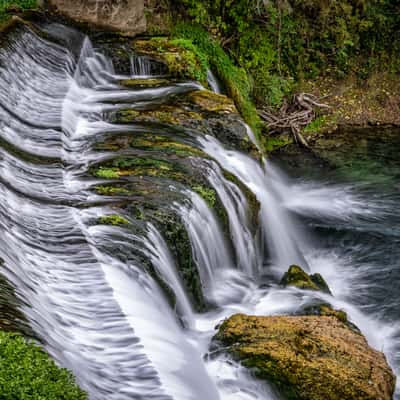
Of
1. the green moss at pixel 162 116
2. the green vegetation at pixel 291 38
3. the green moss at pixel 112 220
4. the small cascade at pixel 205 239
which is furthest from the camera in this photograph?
the green vegetation at pixel 291 38

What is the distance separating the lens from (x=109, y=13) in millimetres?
13242

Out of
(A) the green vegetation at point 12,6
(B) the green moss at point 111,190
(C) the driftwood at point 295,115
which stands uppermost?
(A) the green vegetation at point 12,6

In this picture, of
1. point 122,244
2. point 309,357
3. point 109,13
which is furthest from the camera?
point 109,13

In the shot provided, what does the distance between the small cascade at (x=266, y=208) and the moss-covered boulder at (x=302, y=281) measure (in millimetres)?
901

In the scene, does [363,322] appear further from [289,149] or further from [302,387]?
[289,149]

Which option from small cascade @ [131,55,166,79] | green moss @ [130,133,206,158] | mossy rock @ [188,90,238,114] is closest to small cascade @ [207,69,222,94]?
small cascade @ [131,55,166,79]

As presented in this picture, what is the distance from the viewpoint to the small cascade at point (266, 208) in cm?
995

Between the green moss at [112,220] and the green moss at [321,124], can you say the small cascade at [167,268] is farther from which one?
the green moss at [321,124]

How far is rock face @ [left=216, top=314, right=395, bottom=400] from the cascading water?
0.73 feet

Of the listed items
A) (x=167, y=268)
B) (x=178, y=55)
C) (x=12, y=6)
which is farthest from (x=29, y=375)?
(x=12, y=6)

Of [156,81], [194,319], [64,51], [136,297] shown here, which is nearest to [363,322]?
[194,319]

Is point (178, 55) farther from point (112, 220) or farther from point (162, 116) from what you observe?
point (112, 220)

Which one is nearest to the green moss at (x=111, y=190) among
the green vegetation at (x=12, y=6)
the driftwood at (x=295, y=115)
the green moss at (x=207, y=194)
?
the green moss at (x=207, y=194)

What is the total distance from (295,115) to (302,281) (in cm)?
837
